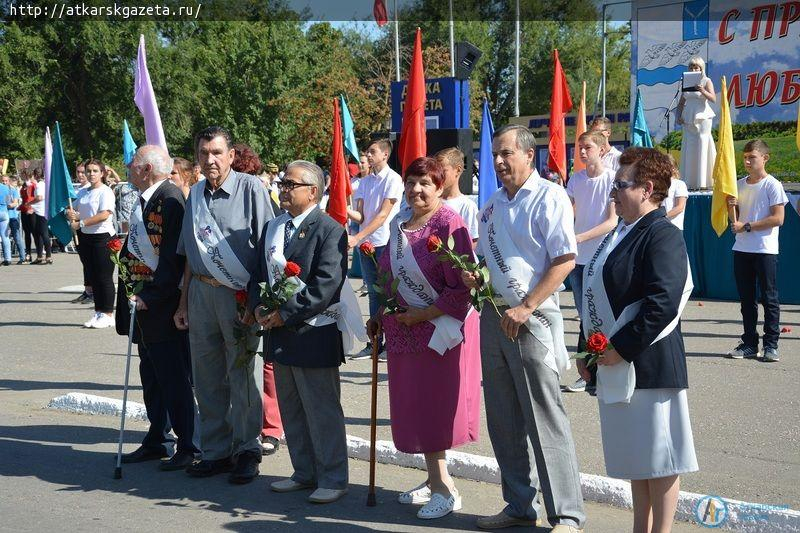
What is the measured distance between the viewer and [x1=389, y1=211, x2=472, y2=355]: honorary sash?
5199 millimetres

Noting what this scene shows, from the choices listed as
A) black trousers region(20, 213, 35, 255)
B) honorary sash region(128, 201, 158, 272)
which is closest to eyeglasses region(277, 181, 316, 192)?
honorary sash region(128, 201, 158, 272)

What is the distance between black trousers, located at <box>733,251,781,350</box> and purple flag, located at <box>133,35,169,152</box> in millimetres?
5552

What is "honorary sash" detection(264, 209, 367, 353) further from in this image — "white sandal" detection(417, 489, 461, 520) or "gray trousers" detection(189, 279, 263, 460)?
"white sandal" detection(417, 489, 461, 520)

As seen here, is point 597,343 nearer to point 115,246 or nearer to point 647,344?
point 647,344

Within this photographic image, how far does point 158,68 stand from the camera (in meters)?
44.6

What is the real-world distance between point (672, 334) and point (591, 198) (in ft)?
13.0

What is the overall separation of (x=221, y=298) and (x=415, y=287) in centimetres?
137

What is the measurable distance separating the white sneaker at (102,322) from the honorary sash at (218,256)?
6.83 meters

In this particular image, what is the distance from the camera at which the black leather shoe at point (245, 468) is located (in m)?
6.02

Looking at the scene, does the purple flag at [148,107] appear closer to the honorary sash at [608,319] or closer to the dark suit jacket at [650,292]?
the honorary sash at [608,319]

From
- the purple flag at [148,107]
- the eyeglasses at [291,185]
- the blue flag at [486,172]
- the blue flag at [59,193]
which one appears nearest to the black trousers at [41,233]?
the blue flag at [59,193]

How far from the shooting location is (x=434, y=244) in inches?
198

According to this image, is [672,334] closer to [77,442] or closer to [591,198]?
[591,198]

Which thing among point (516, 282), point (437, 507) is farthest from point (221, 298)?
point (516, 282)
